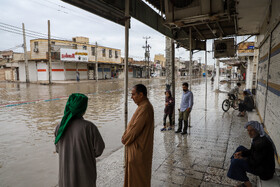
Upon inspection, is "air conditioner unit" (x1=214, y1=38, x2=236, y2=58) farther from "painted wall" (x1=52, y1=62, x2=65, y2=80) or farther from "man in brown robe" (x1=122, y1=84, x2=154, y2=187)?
"painted wall" (x1=52, y1=62, x2=65, y2=80)

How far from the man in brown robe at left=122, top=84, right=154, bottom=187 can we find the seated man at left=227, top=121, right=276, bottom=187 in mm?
1557

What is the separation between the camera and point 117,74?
46.0 metres

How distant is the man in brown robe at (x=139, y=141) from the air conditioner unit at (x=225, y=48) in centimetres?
596

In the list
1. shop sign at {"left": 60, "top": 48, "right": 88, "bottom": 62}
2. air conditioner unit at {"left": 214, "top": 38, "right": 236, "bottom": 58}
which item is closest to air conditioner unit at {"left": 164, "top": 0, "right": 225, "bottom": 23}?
air conditioner unit at {"left": 214, "top": 38, "right": 236, "bottom": 58}

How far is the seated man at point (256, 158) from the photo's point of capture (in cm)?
263

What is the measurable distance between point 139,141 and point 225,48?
6405 millimetres

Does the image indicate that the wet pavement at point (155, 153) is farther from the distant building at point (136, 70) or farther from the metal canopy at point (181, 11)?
the distant building at point (136, 70)

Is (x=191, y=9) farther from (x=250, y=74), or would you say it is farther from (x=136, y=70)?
(x=136, y=70)

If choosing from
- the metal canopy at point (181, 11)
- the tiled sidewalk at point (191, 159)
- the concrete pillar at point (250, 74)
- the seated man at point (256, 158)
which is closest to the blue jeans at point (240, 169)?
the seated man at point (256, 158)

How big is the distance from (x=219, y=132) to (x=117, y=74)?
41.2 m

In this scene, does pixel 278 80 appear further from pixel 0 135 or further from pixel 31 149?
pixel 0 135

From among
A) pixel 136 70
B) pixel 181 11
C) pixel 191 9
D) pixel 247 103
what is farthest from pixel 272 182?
pixel 136 70

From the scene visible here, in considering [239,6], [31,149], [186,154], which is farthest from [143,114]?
[31,149]

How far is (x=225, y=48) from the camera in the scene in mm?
7266
